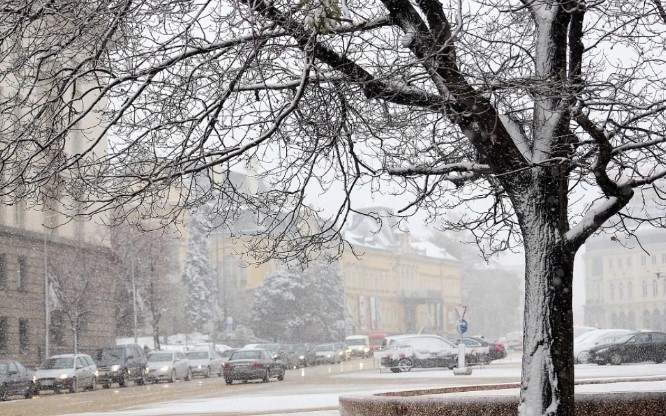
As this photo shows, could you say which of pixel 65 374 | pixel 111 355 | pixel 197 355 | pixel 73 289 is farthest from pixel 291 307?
pixel 65 374

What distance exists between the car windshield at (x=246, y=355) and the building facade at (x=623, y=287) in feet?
382

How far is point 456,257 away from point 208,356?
102273mm

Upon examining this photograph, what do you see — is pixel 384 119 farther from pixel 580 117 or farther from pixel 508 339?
pixel 508 339

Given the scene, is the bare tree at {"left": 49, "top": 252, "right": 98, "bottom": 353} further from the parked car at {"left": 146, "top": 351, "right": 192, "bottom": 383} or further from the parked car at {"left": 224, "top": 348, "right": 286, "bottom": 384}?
the parked car at {"left": 224, "top": 348, "right": 286, "bottom": 384}

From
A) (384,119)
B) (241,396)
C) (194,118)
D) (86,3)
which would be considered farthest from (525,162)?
(241,396)

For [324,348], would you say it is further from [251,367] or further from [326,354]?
[251,367]

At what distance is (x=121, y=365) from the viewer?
162 feet

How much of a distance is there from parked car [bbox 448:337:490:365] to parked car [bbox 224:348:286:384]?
876cm

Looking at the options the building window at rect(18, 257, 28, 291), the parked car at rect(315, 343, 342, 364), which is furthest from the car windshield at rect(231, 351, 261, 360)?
the parked car at rect(315, 343, 342, 364)

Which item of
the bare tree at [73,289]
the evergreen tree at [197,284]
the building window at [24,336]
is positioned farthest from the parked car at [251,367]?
the evergreen tree at [197,284]

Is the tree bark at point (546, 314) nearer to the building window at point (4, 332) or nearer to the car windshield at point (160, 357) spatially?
the car windshield at point (160, 357)

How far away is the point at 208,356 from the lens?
5916cm

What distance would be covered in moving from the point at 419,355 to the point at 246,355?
724cm

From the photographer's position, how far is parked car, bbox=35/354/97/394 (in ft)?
143
